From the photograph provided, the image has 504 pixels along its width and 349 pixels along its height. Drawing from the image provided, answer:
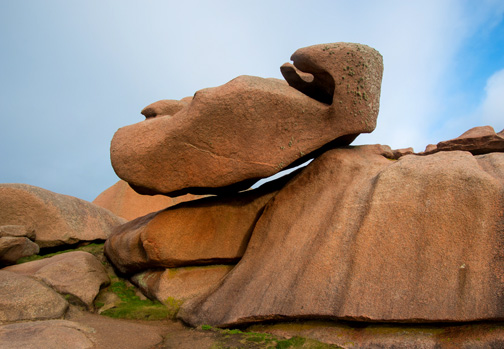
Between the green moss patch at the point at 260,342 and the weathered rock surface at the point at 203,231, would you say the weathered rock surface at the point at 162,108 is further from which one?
the green moss patch at the point at 260,342

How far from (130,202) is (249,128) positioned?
10766mm

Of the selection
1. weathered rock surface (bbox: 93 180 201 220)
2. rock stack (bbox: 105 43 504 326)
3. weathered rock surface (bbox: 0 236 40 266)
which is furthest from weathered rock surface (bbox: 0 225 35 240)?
weathered rock surface (bbox: 93 180 201 220)

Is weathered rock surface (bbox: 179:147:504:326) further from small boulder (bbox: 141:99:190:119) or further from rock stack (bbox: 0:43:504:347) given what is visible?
small boulder (bbox: 141:99:190:119)

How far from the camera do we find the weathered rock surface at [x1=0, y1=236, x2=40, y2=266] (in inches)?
285

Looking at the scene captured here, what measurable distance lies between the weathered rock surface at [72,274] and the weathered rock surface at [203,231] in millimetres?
950

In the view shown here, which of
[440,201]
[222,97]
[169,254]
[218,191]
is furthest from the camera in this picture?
[218,191]

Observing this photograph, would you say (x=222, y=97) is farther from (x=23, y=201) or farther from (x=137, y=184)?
(x=23, y=201)

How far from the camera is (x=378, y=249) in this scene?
15.6ft

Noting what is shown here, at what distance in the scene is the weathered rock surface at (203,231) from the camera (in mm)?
6750

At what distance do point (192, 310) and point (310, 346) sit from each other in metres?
2.17

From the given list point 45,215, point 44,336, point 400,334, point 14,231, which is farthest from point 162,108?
point 400,334

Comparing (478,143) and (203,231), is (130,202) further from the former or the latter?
(478,143)

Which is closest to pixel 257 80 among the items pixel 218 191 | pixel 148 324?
pixel 218 191

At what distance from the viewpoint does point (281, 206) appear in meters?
6.38
